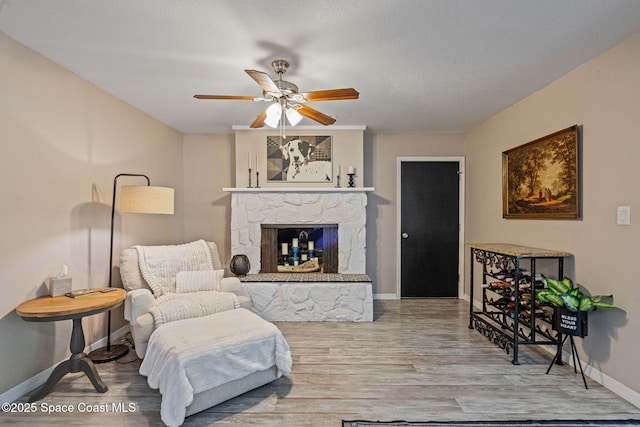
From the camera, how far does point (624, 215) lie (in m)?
2.02

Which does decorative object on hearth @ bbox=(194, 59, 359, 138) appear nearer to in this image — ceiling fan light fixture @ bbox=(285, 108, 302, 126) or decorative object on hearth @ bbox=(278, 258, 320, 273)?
ceiling fan light fixture @ bbox=(285, 108, 302, 126)

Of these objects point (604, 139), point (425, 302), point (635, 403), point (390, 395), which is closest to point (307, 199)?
point (425, 302)

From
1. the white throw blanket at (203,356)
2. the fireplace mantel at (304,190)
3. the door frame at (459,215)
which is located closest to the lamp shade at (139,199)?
the white throw blanket at (203,356)

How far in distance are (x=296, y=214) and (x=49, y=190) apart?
2.41 meters

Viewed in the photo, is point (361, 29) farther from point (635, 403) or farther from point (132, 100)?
point (635, 403)

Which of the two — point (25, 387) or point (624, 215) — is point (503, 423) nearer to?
point (624, 215)

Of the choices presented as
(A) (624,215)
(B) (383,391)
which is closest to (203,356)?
(B) (383,391)

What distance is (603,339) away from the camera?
2.15 metres

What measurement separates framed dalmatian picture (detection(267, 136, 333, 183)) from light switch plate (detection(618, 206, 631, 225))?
2.77 meters

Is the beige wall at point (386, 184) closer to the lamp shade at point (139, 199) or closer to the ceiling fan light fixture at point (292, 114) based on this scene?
the ceiling fan light fixture at point (292, 114)

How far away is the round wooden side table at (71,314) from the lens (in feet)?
6.11

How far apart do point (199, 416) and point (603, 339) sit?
9.12ft

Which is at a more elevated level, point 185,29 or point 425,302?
point 185,29

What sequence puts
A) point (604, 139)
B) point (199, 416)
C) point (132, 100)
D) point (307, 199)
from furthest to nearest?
point (307, 199) → point (132, 100) → point (604, 139) → point (199, 416)
